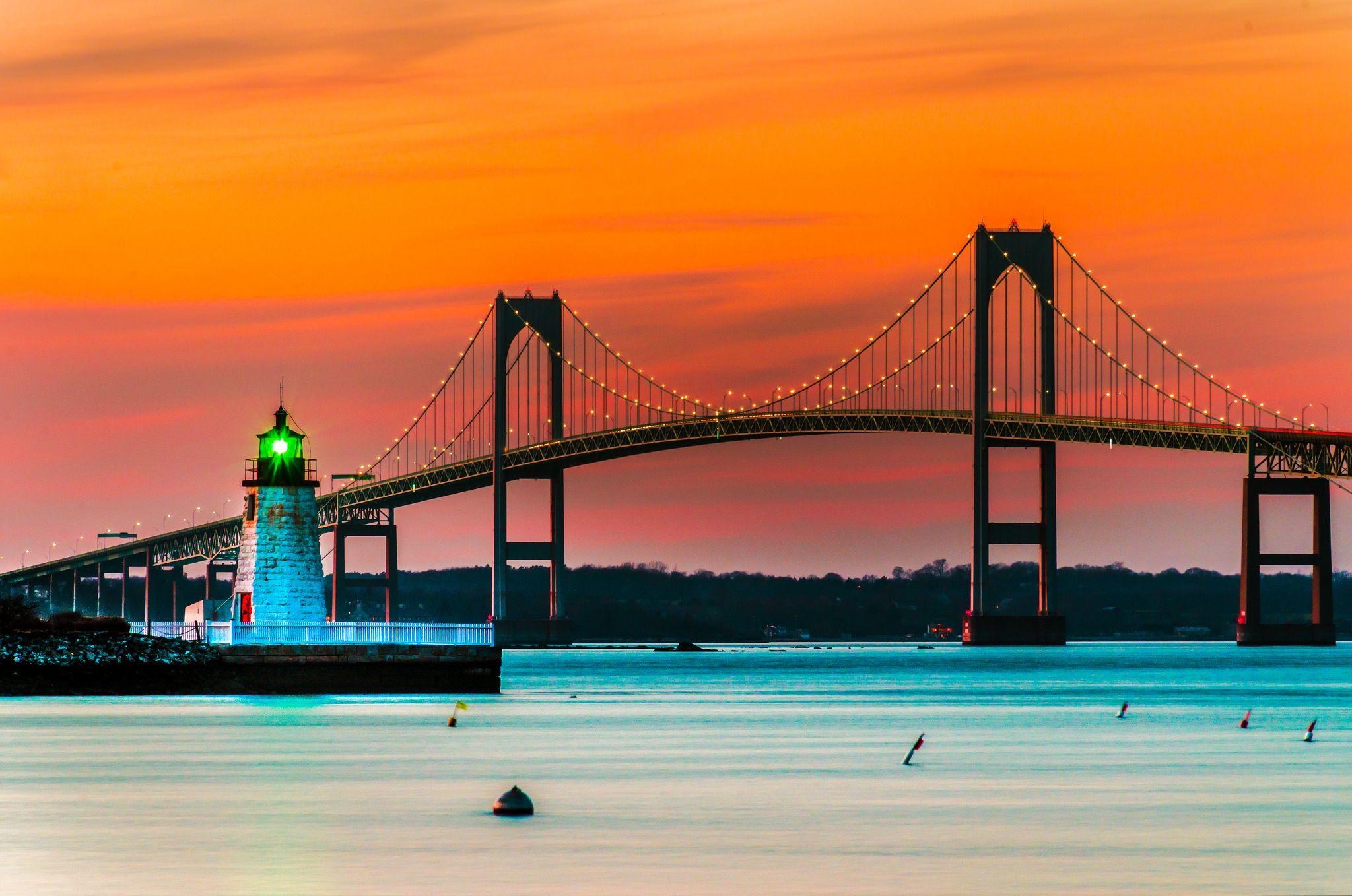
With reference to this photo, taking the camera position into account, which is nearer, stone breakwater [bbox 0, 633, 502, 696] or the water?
the water

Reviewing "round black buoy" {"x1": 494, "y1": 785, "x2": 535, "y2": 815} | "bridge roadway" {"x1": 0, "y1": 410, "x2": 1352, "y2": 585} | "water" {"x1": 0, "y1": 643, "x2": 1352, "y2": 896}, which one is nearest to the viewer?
"water" {"x1": 0, "y1": 643, "x2": 1352, "y2": 896}

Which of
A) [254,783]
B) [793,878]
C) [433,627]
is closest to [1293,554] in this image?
[433,627]

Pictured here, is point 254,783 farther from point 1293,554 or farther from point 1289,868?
point 1293,554

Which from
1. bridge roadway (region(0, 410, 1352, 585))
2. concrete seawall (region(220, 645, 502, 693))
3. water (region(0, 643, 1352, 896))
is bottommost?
water (region(0, 643, 1352, 896))

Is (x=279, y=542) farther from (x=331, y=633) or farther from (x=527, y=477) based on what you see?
(x=527, y=477)

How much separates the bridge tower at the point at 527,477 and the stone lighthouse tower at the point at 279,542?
157 feet

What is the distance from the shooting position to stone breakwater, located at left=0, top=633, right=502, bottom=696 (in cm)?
3619

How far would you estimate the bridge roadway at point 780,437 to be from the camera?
7719cm

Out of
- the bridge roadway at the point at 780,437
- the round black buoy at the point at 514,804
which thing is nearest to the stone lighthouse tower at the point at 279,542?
the round black buoy at the point at 514,804

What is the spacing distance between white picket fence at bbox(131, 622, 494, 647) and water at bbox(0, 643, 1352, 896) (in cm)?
90

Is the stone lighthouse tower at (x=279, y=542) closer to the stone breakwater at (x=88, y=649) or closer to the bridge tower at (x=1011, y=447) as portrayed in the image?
the stone breakwater at (x=88, y=649)

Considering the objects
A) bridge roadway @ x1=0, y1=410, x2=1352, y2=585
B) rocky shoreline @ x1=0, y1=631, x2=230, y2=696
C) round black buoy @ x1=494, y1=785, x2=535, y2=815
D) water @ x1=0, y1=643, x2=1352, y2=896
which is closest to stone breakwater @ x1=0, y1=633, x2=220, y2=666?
rocky shoreline @ x1=0, y1=631, x2=230, y2=696

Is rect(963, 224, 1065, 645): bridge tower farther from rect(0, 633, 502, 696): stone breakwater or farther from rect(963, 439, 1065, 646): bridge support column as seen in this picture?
rect(0, 633, 502, 696): stone breakwater

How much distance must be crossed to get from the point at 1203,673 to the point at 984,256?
87.9 ft
